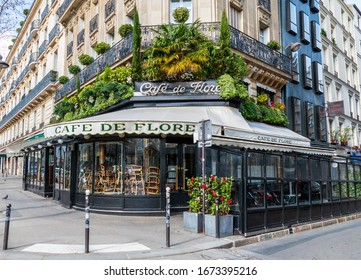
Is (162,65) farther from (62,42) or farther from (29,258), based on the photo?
(62,42)

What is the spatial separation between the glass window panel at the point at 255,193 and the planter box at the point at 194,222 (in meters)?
1.26

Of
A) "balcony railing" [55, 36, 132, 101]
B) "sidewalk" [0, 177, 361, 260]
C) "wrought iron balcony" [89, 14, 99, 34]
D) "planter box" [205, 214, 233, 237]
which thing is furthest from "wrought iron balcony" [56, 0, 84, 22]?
"planter box" [205, 214, 233, 237]

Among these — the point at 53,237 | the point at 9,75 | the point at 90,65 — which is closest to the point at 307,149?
the point at 53,237

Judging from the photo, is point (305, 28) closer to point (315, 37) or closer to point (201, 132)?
point (315, 37)

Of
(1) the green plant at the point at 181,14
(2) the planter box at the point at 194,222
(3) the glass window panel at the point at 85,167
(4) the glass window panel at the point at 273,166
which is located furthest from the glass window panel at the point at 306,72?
(2) the planter box at the point at 194,222

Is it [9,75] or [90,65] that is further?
[9,75]

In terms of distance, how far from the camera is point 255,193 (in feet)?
28.3

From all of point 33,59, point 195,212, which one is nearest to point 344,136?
point 195,212

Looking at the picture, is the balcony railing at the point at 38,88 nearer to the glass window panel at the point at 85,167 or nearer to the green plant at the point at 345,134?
the glass window panel at the point at 85,167

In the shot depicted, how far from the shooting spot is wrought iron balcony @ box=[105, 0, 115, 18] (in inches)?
701

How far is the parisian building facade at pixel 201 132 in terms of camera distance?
957 cm

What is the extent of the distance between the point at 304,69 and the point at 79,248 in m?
18.3

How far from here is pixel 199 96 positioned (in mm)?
12727

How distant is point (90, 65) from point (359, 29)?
2962 cm
